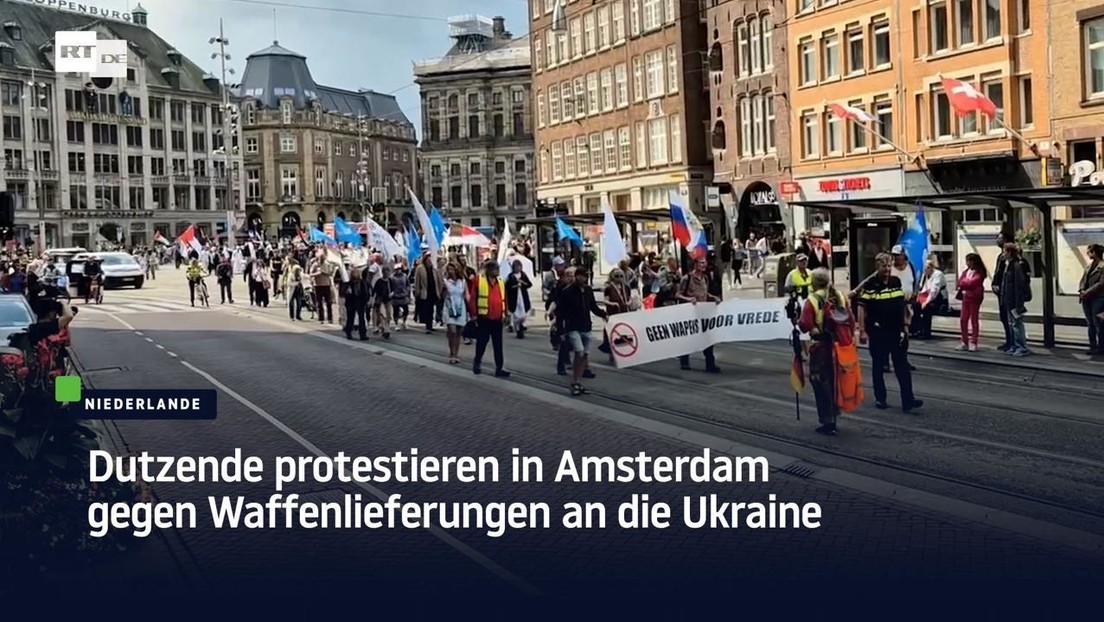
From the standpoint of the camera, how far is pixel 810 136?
45.3m

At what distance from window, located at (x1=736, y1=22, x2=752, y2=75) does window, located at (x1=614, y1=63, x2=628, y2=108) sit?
9.22 meters

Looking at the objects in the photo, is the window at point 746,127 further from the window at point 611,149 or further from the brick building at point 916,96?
the window at point 611,149

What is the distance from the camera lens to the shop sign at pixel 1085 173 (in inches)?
1286

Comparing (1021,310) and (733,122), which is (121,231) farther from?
(1021,310)

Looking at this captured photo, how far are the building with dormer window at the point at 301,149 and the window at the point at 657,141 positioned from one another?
58.0 meters

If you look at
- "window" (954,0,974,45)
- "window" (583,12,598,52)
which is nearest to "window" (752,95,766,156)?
"window" (954,0,974,45)

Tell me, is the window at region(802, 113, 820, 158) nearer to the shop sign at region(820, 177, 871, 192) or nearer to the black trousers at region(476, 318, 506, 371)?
the shop sign at region(820, 177, 871, 192)

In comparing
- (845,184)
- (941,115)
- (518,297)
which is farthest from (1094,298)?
(845,184)

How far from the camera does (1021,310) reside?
19438 mm

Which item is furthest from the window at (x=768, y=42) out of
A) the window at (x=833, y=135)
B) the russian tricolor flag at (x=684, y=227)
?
the russian tricolor flag at (x=684, y=227)

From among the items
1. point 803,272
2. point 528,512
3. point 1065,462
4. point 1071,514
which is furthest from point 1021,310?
point 528,512

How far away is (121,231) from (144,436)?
292ft

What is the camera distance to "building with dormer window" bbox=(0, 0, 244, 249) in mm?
91875

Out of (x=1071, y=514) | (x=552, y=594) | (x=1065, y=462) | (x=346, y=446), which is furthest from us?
(x=346, y=446)
